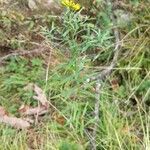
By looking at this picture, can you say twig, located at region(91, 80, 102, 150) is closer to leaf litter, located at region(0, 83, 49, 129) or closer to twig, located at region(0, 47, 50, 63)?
leaf litter, located at region(0, 83, 49, 129)

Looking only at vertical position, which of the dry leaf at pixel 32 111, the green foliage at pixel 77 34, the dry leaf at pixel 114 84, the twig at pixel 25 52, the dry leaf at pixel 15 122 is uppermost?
the green foliage at pixel 77 34

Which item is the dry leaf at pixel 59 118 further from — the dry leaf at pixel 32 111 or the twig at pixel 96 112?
the twig at pixel 96 112

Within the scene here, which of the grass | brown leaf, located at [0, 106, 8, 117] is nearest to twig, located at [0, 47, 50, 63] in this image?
the grass

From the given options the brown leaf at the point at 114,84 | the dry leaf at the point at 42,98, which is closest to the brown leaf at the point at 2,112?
the dry leaf at the point at 42,98

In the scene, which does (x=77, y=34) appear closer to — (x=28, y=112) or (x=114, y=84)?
(x=114, y=84)

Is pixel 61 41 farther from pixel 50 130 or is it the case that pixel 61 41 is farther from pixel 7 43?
pixel 50 130

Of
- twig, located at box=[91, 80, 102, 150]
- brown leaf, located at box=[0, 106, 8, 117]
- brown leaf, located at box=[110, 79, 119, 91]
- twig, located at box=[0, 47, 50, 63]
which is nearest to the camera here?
twig, located at box=[91, 80, 102, 150]

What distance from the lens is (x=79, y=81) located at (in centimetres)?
290

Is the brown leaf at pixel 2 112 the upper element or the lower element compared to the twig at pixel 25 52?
lower

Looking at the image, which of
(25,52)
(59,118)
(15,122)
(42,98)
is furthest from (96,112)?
(25,52)

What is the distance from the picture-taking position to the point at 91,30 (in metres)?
3.24

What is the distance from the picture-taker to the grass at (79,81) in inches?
106

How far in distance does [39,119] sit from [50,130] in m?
0.13

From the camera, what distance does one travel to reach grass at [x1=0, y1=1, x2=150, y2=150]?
270cm
